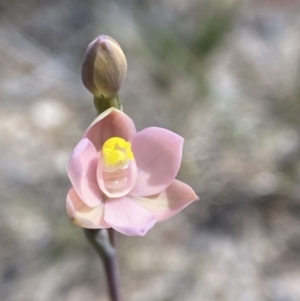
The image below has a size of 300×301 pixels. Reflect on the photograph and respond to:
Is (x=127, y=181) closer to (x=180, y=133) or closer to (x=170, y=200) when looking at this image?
(x=170, y=200)

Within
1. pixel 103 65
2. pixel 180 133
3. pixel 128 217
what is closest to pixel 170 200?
pixel 128 217

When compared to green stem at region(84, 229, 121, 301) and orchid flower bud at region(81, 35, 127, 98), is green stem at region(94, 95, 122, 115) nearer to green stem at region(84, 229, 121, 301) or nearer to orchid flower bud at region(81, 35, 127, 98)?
orchid flower bud at region(81, 35, 127, 98)

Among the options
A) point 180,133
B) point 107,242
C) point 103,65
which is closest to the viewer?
point 103,65

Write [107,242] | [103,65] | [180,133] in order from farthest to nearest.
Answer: [180,133] < [107,242] < [103,65]

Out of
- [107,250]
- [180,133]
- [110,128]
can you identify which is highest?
[180,133]

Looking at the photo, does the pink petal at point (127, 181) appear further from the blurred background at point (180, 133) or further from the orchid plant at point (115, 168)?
the blurred background at point (180, 133)

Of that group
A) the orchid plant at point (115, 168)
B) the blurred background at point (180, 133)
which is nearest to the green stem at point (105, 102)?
the orchid plant at point (115, 168)

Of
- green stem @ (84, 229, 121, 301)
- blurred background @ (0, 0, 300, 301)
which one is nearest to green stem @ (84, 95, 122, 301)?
green stem @ (84, 229, 121, 301)

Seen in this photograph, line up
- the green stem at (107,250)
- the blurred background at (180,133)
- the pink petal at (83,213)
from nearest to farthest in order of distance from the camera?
the pink petal at (83,213) < the green stem at (107,250) < the blurred background at (180,133)
